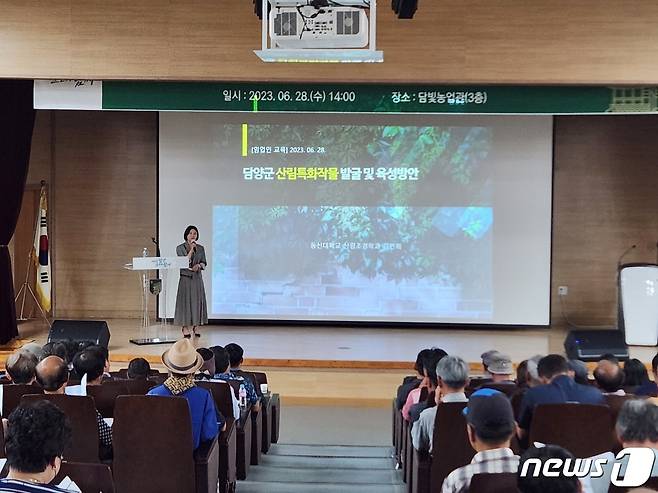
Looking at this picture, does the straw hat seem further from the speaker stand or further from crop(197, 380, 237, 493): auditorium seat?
the speaker stand

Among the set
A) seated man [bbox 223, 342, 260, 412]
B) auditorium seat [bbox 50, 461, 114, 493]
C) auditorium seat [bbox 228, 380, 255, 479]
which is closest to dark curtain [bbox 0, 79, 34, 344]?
seated man [bbox 223, 342, 260, 412]

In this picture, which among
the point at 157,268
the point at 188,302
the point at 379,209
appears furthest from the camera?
the point at 379,209

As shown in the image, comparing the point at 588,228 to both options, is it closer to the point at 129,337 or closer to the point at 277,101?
the point at 277,101

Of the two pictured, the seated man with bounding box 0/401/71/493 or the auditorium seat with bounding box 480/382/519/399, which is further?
the auditorium seat with bounding box 480/382/519/399

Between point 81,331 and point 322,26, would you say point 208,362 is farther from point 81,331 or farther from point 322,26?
point 81,331

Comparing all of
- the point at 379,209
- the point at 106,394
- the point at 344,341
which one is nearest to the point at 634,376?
the point at 106,394

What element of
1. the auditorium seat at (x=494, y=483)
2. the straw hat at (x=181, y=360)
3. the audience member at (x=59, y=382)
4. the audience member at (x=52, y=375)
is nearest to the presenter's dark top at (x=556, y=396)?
the auditorium seat at (x=494, y=483)

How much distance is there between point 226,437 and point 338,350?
474 centimetres

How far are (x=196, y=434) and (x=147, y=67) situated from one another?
5.08 m

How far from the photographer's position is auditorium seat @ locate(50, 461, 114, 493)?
98.7 inches

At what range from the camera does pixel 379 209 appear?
33.8ft

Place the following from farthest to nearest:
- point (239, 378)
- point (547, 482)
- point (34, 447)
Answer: point (239, 378), point (34, 447), point (547, 482)

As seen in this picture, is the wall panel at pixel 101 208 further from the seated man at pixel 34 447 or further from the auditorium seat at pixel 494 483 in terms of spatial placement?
the auditorium seat at pixel 494 483

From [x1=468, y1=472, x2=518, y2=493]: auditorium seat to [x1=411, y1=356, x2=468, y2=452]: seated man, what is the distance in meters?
1.42
